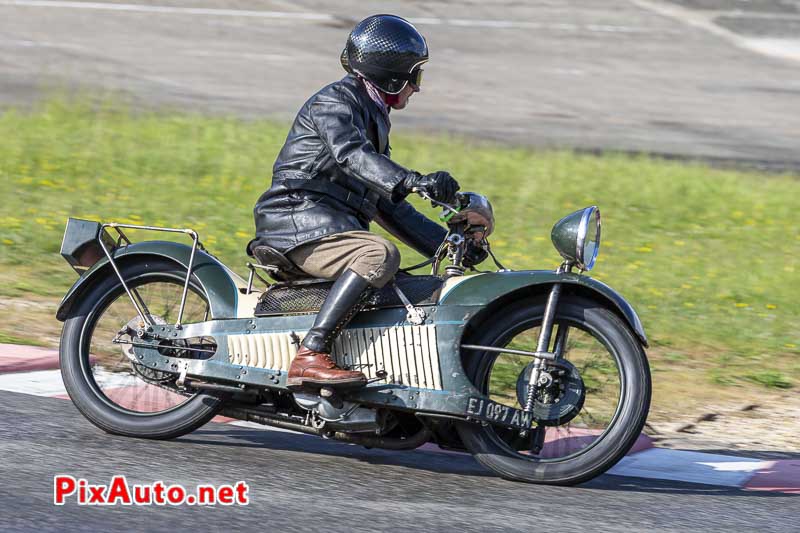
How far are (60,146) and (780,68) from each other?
16.5 meters

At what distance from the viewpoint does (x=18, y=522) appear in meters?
4.36

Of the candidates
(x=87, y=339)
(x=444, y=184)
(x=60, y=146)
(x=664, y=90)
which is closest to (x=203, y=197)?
(x=60, y=146)

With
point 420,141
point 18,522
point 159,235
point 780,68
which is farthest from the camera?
point 780,68

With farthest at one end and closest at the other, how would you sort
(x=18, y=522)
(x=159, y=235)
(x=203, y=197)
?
(x=203, y=197) < (x=159, y=235) < (x=18, y=522)

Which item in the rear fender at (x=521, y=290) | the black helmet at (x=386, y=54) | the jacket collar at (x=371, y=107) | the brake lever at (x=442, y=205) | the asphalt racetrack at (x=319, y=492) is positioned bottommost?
the asphalt racetrack at (x=319, y=492)

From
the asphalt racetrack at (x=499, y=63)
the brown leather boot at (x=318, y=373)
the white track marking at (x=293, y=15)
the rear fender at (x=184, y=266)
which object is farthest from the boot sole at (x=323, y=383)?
the white track marking at (x=293, y=15)

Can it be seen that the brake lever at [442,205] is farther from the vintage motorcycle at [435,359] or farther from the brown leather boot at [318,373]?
the brown leather boot at [318,373]

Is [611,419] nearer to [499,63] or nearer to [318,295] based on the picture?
[318,295]

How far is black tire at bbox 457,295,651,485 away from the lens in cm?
521

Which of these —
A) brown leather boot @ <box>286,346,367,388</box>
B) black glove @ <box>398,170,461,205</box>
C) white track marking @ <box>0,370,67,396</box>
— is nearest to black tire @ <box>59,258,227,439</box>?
brown leather boot @ <box>286,346,367,388</box>

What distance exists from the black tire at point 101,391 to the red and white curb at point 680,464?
0.56 feet

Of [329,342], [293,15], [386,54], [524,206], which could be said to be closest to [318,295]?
[329,342]

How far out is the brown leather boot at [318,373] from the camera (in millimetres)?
5266

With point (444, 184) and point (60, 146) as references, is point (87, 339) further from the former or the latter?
point (60, 146)
